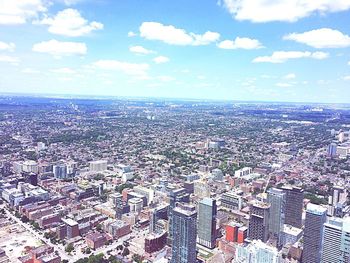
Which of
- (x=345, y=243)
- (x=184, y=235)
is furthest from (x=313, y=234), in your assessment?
(x=184, y=235)

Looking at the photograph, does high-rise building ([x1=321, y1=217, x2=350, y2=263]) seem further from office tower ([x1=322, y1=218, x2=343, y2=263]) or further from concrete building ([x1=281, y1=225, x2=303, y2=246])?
concrete building ([x1=281, y1=225, x2=303, y2=246])

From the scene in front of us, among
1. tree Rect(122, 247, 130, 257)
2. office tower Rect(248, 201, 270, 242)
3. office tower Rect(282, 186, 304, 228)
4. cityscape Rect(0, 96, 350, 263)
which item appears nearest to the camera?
cityscape Rect(0, 96, 350, 263)

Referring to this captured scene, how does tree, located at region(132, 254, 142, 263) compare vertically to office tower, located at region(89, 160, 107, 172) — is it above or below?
below

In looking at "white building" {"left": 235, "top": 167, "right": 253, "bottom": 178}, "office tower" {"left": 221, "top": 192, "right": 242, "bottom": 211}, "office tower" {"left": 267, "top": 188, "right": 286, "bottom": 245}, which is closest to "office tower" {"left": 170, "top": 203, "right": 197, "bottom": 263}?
"office tower" {"left": 267, "top": 188, "right": 286, "bottom": 245}

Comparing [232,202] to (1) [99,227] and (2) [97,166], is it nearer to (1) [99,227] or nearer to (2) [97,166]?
(1) [99,227]

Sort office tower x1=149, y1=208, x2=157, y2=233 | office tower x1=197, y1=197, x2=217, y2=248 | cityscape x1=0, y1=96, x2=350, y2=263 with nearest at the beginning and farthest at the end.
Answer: cityscape x1=0, y1=96, x2=350, y2=263 < office tower x1=197, y1=197, x2=217, y2=248 < office tower x1=149, y1=208, x2=157, y2=233

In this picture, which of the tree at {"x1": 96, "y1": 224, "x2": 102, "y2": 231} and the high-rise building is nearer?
the high-rise building

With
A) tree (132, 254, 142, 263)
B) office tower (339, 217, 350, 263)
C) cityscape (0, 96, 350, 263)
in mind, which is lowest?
tree (132, 254, 142, 263)
